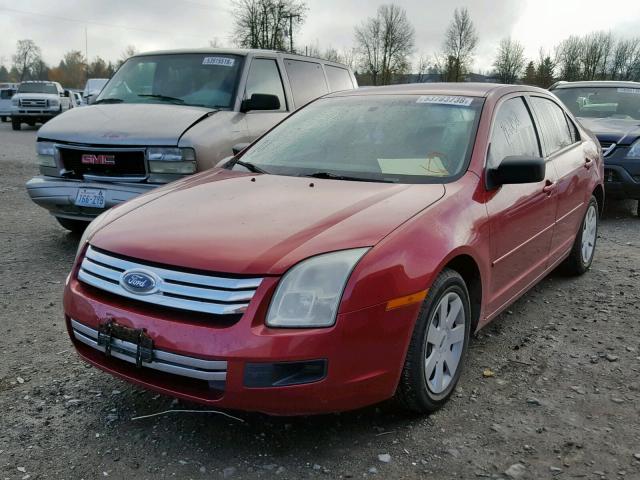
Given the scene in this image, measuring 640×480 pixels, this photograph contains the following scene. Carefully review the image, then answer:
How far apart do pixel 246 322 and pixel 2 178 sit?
983cm

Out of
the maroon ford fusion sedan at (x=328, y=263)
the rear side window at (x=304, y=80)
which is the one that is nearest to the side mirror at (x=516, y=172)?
the maroon ford fusion sedan at (x=328, y=263)

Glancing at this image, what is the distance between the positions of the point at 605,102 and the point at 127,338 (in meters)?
8.28

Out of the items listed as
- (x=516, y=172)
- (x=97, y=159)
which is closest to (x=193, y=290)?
(x=516, y=172)

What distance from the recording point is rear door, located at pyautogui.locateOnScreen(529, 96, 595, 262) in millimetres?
4254

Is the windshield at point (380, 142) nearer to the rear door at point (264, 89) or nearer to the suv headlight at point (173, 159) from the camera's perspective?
the suv headlight at point (173, 159)

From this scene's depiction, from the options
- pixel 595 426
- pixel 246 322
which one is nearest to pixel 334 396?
pixel 246 322

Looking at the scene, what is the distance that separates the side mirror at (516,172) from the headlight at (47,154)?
158 inches

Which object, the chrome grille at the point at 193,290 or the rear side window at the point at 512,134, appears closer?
the chrome grille at the point at 193,290

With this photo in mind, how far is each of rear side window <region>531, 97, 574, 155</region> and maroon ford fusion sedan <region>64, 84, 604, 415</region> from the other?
55 centimetres

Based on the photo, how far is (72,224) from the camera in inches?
242

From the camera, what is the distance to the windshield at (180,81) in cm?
614

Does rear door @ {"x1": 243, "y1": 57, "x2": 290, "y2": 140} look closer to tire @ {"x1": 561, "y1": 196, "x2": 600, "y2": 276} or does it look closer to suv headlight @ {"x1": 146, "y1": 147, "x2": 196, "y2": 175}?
suv headlight @ {"x1": 146, "y1": 147, "x2": 196, "y2": 175}

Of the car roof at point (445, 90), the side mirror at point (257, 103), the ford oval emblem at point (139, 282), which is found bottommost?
the ford oval emblem at point (139, 282)

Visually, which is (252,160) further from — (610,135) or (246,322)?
(610,135)
